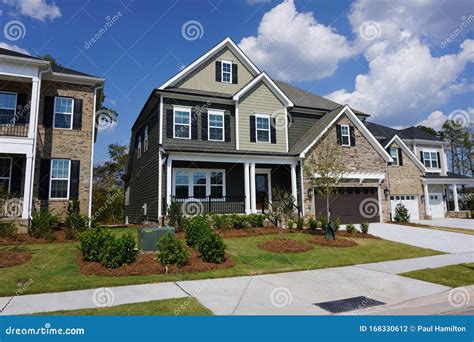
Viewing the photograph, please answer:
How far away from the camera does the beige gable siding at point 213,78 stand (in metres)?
18.8

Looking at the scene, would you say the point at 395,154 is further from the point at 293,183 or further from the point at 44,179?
the point at 44,179

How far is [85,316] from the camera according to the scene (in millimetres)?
5109

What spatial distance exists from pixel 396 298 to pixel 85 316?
18.6 ft

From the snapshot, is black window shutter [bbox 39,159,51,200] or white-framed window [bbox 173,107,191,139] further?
white-framed window [bbox 173,107,191,139]

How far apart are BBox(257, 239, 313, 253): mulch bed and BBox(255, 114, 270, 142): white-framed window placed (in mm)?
8193

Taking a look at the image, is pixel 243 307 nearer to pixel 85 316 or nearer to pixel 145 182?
pixel 85 316

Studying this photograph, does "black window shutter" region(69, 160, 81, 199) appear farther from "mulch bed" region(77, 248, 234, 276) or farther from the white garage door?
the white garage door

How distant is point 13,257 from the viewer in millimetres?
9227

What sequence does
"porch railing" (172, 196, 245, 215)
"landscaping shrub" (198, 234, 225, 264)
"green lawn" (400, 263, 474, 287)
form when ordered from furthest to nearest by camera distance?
1. "porch railing" (172, 196, 245, 215)
2. "landscaping shrub" (198, 234, 225, 264)
3. "green lawn" (400, 263, 474, 287)

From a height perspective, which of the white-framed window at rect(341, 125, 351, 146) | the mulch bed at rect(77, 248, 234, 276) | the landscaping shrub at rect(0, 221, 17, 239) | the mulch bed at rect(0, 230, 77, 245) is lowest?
the mulch bed at rect(77, 248, 234, 276)

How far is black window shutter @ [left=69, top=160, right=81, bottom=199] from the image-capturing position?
1619cm

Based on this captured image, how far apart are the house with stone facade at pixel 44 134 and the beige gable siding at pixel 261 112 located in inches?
315

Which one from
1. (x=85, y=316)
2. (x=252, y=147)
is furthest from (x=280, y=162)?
(x=85, y=316)

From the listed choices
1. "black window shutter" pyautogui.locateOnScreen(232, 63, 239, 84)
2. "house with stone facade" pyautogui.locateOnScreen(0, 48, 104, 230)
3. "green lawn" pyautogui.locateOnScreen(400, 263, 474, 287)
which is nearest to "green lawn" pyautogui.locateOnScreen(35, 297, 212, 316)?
"green lawn" pyautogui.locateOnScreen(400, 263, 474, 287)
